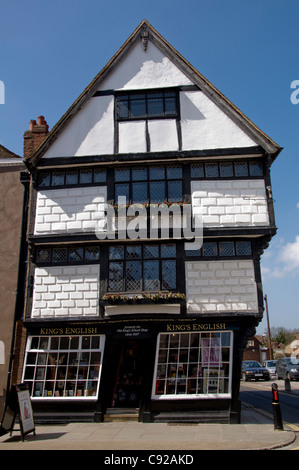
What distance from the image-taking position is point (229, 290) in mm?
12531

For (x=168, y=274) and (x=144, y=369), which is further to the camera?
(x=168, y=274)

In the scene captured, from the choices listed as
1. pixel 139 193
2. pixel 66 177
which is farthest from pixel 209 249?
pixel 66 177

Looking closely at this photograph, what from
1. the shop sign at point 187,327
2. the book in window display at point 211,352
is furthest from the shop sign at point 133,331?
the book in window display at point 211,352

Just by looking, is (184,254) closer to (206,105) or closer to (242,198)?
(242,198)

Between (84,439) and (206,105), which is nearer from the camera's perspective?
(84,439)

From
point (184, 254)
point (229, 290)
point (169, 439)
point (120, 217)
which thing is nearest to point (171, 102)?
point (120, 217)

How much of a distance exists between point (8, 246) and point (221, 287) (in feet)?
26.1

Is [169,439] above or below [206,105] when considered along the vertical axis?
below

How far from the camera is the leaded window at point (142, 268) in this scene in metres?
12.9

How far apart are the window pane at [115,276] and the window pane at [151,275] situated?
822mm

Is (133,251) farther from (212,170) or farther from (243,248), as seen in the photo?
(212,170)

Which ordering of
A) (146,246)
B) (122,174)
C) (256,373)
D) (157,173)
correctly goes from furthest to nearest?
(256,373), (122,174), (157,173), (146,246)

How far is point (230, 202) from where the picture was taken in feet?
42.8
